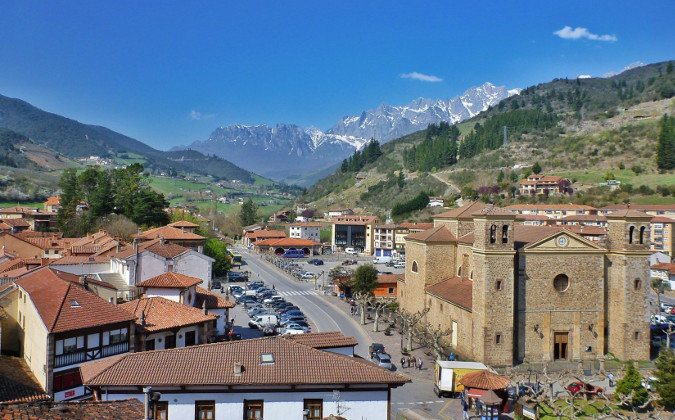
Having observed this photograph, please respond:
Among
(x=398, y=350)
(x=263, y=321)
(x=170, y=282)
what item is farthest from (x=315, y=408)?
(x=263, y=321)

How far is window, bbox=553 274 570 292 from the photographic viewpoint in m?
32.8

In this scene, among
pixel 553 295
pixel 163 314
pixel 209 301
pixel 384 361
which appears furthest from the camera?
pixel 209 301

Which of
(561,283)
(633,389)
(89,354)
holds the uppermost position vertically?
(561,283)

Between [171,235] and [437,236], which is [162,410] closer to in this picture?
[437,236]

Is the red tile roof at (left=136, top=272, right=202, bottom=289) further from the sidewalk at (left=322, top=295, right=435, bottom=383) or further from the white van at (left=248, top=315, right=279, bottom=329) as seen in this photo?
the sidewalk at (left=322, top=295, right=435, bottom=383)

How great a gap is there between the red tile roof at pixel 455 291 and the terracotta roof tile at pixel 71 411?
2431cm

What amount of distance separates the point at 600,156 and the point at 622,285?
106389 millimetres

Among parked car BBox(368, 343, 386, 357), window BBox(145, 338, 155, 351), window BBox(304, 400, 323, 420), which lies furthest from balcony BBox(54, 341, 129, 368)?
parked car BBox(368, 343, 386, 357)

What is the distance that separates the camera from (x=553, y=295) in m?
32.6

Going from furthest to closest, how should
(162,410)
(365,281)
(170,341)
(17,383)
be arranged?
(365,281)
(170,341)
(17,383)
(162,410)

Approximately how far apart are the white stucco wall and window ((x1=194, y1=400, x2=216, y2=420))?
0.43 feet

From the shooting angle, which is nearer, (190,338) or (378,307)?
(190,338)

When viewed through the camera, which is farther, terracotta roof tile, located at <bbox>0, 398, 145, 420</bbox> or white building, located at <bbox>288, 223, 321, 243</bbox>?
white building, located at <bbox>288, 223, 321, 243</bbox>

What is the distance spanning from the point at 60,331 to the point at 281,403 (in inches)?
388
